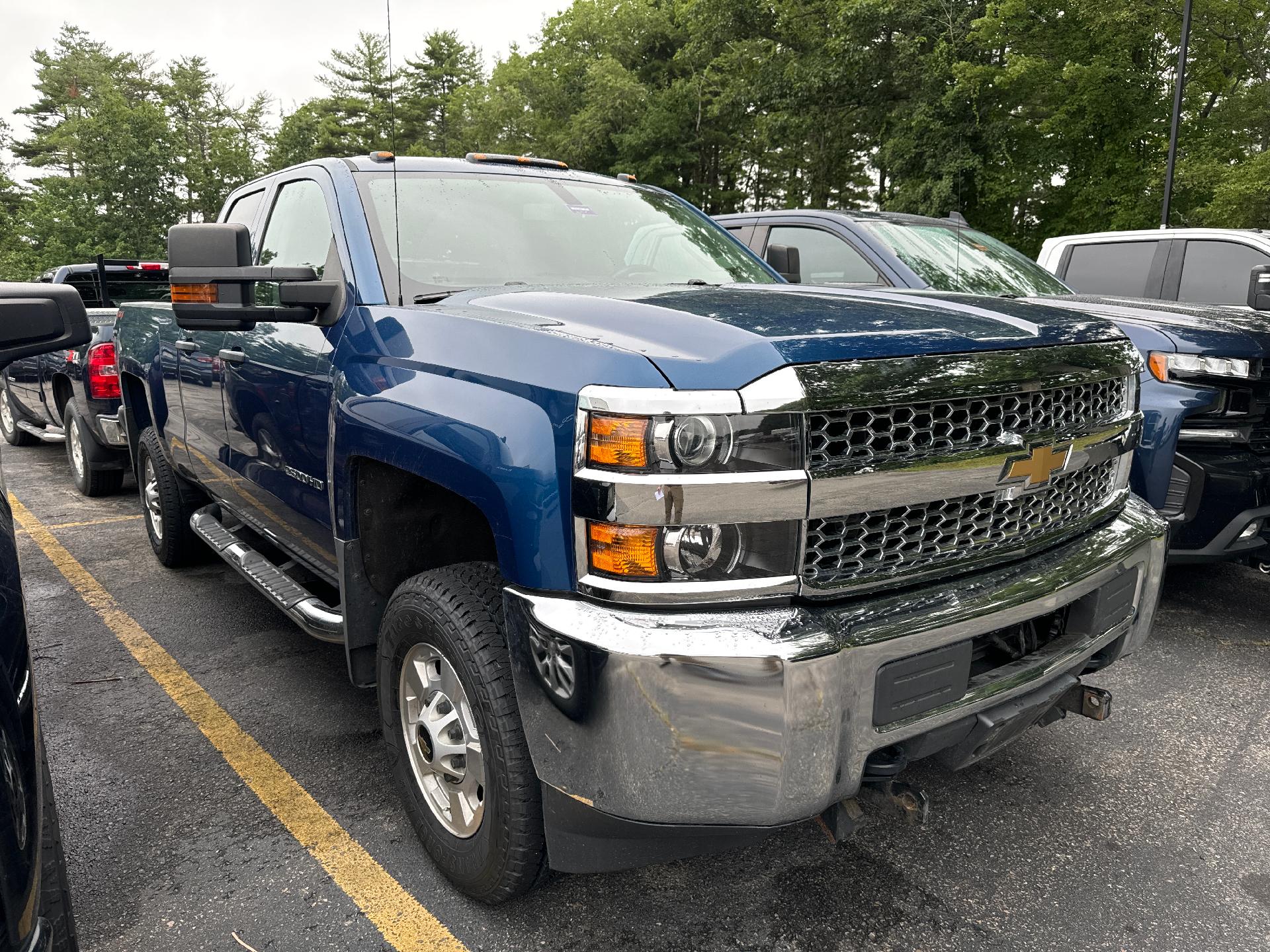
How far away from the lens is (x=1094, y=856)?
8.84ft

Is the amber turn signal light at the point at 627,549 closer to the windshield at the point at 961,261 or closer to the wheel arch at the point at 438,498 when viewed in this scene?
the wheel arch at the point at 438,498

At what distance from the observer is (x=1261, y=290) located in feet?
17.4

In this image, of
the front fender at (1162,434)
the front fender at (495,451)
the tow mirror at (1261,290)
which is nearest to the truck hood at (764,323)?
the front fender at (495,451)

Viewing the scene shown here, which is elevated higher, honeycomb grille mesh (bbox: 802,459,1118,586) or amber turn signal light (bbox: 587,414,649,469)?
amber turn signal light (bbox: 587,414,649,469)

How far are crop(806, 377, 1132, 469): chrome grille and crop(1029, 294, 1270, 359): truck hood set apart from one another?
1970 mm

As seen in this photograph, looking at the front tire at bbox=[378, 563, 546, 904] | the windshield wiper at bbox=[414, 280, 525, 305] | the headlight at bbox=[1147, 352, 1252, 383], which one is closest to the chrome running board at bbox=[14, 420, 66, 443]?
the windshield wiper at bbox=[414, 280, 525, 305]

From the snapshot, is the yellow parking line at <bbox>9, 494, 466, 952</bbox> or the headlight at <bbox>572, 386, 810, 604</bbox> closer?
the headlight at <bbox>572, 386, 810, 604</bbox>

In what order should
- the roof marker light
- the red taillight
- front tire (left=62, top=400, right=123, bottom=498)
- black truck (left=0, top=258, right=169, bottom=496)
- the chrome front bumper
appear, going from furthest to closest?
front tire (left=62, top=400, right=123, bottom=498), black truck (left=0, top=258, right=169, bottom=496), the red taillight, the roof marker light, the chrome front bumper

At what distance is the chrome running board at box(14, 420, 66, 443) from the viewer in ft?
27.3

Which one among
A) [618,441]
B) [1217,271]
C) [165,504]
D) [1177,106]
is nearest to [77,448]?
[165,504]

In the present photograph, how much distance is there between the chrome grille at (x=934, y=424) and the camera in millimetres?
1925

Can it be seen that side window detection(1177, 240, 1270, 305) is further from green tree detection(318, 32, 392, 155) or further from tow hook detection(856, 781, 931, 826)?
green tree detection(318, 32, 392, 155)

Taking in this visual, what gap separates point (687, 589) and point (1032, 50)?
21297 millimetres

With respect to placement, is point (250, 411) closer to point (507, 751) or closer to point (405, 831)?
point (405, 831)
